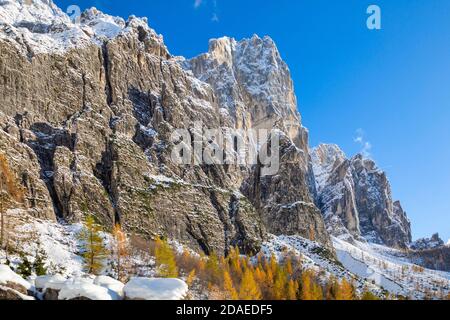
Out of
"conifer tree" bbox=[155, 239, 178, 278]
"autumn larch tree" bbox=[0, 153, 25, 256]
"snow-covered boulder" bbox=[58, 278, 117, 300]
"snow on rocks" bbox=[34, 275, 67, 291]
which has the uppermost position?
"autumn larch tree" bbox=[0, 153, 25, 256]

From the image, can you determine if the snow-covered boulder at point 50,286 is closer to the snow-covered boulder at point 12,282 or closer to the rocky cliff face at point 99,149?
the snow-covered boulder at point 12,282

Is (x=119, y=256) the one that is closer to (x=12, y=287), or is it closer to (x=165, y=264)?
(x=165, y=264)

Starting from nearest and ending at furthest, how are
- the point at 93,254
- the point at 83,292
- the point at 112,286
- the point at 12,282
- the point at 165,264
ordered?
the point at 83,292, the point at 12,282, the point at 112,286, the point at 93,254, the point at 165,264

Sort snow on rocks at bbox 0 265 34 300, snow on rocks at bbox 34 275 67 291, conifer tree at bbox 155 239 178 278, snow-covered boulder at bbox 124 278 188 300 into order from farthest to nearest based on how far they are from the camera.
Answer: conifer tree at bbox 155 239 178 278
snow on rocks at bbox 34 275 67 291
snow on rocks at bbox 0 265 34 300
snow-covered boulder at bbox 124 278 188 300

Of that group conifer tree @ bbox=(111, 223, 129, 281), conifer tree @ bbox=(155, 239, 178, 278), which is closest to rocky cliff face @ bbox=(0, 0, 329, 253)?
conifer tree @ bbox=(111, 223, 129, 281)

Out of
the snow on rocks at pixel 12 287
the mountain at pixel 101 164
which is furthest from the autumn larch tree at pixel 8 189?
the snow on rocks at pixel 12 287

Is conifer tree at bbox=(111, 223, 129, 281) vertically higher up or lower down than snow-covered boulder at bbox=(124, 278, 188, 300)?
higher up

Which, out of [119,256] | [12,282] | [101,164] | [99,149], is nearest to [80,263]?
[119,256]

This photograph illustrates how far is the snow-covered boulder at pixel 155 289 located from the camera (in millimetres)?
49500

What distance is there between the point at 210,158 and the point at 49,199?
3111 inches

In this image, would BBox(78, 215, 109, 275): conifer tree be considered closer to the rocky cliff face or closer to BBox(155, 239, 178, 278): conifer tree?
BBox(155, 239, 178, 278): conifer tree

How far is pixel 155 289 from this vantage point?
5091cm

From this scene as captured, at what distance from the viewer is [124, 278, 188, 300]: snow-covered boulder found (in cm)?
4950

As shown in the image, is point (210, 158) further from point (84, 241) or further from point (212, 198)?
point (84, 241)
